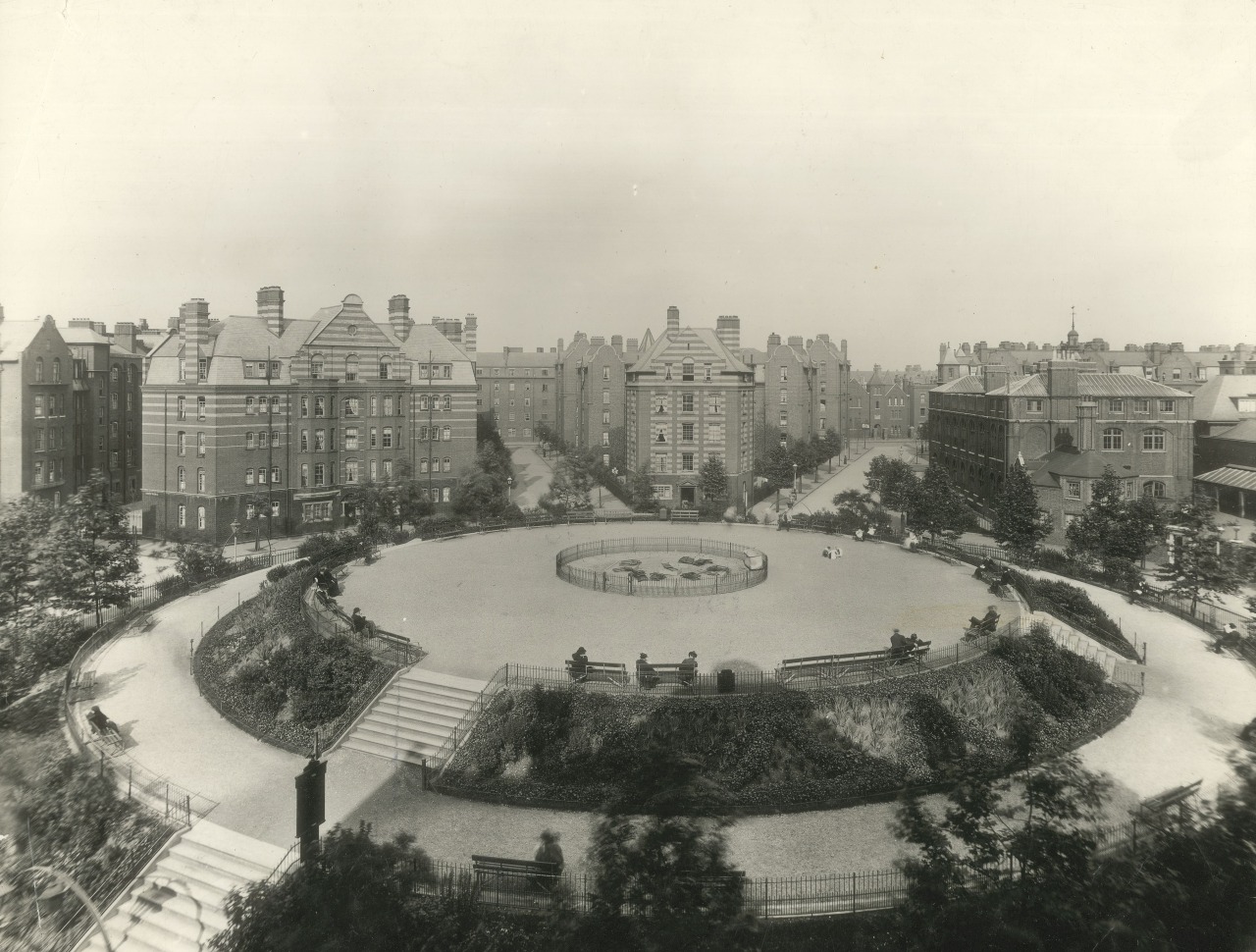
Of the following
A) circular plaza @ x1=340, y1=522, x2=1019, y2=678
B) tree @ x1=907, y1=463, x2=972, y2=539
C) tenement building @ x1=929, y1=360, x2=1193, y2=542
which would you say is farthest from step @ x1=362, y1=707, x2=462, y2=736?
tenement building @ x1=929, y1=360, x2=1193, y2=542

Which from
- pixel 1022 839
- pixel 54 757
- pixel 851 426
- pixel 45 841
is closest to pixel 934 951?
pixel 1022 839

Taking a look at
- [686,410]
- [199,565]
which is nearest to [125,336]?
[199,565]

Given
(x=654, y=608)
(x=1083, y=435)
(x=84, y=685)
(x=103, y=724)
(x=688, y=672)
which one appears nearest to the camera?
(x=688, y=672)

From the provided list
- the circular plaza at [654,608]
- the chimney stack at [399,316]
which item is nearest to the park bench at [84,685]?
the circular plaza at [654,608]

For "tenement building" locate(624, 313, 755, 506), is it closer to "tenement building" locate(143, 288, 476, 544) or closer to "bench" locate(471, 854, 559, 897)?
"tenement building" locate(143, 288, 476, 544)

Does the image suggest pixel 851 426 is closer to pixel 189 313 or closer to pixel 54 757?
pixel 189 313

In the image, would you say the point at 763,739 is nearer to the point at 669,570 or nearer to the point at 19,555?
the point at 669,570
